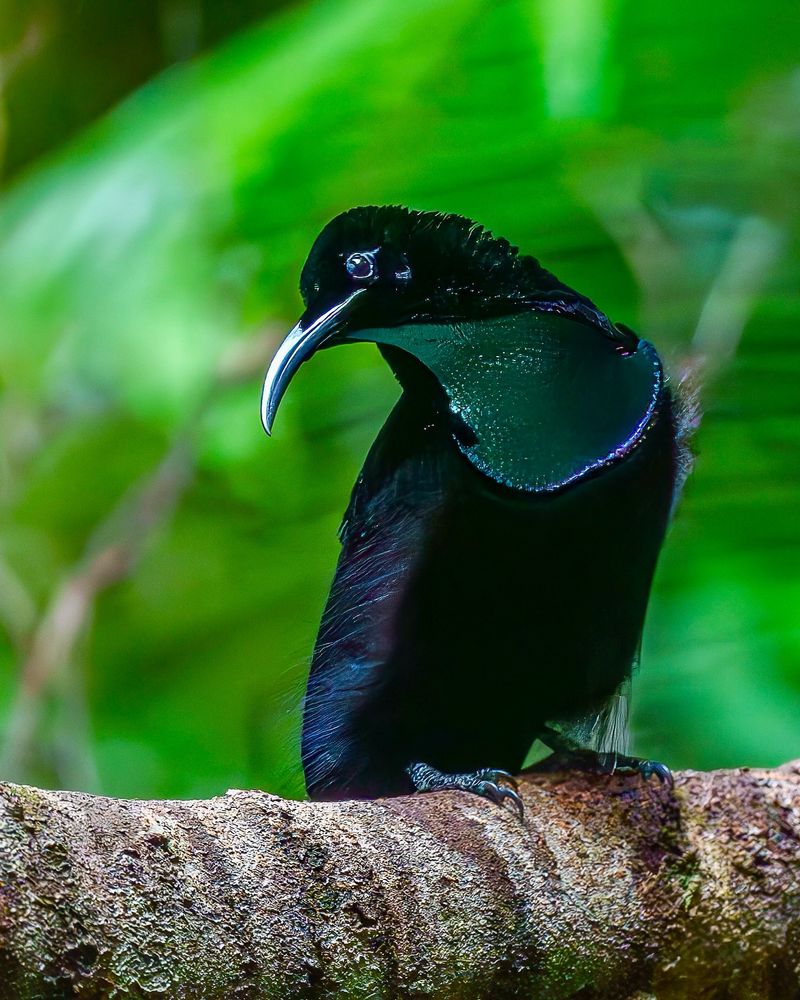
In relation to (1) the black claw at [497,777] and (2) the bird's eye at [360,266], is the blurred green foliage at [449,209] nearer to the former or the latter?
(1) the black claw at [497,777]

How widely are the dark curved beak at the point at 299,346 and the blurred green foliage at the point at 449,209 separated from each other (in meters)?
0.76

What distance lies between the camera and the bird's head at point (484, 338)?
4.47 ft

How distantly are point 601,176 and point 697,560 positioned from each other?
847 millimetres

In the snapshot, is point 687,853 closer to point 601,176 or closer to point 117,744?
point 601,176

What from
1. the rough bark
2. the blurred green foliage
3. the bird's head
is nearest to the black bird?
the bird's head

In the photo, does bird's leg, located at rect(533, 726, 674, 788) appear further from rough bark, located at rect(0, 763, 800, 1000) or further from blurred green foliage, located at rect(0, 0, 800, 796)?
blurred green foliage, located at rect(0, 0, 800, 796)

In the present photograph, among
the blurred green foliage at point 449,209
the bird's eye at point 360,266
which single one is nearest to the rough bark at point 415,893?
the bird's eye at point 360,266

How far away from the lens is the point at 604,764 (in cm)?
145

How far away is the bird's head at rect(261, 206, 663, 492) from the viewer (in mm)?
1361

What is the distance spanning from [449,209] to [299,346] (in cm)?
134

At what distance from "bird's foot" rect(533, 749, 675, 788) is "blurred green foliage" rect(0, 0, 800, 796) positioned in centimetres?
57

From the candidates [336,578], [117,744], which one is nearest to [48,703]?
[117,744]

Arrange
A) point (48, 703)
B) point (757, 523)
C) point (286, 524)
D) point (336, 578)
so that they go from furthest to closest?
point (48, 703) < point (286, 524) < point (757, 523) < point (336, 578)

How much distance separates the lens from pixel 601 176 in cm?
261
